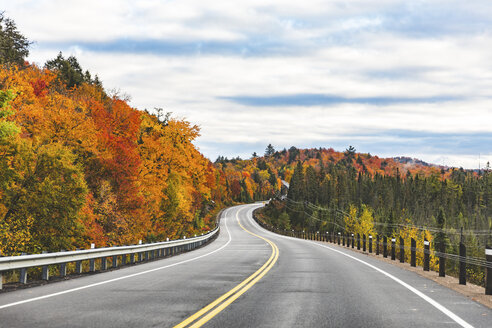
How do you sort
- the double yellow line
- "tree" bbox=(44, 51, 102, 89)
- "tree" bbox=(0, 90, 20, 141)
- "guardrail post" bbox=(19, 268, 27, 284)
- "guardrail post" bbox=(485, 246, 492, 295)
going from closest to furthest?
1. the double yellow line
2. "guardrail post" bbox=(485, 246, 492, 295)
3. "guardrail post" bbox=(19, 268, 27, 284)
4. "tree" bbox=(0, 90, 20, 141)
5. "tree" bbox=(44, 51, 102, 89)

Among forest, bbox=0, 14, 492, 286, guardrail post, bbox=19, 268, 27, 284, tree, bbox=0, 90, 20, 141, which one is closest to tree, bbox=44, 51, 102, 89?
forest, bbox=0, 14, 492, 286

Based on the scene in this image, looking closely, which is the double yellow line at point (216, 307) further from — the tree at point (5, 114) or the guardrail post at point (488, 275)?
the tree at point (5, 114)

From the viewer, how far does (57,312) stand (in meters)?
7.66

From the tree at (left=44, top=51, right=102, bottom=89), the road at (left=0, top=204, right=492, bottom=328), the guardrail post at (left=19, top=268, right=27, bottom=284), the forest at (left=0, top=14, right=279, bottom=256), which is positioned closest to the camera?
the road at (left=0, top=204, right=492, bottom=328)

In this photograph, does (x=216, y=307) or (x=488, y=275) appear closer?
(x=216, y=307)

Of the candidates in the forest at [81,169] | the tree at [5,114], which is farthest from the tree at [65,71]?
the tree at [5,114]

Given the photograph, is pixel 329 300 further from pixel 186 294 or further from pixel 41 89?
pixel 41 89

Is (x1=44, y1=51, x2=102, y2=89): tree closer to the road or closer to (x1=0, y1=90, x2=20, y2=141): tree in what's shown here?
(x1=0, y1=90, x2=20, y2=141): tree

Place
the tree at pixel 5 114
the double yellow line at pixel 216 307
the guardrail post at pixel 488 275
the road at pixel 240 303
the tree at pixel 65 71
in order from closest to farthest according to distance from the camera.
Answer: the double yellow line at pixel 216 307 < the road at pixel 240 303 < the guardrail post at pixel 488 275 < the tree at pixel 5 114 < the tree at pixel 65 71

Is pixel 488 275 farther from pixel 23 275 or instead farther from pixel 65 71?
pixel 65 71

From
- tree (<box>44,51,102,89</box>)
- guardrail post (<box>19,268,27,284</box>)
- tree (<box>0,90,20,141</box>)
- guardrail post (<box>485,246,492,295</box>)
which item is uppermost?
tree (<box>44,51,102,89</box>)

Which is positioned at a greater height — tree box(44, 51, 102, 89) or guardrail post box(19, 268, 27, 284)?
tree box(44, 51, 102, 89)

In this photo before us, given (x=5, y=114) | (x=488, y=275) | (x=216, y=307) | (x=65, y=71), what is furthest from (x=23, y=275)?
(x=65, y=71)

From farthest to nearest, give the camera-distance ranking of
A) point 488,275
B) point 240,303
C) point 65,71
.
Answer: point 65,71 → point 488,275 → point 240,303
